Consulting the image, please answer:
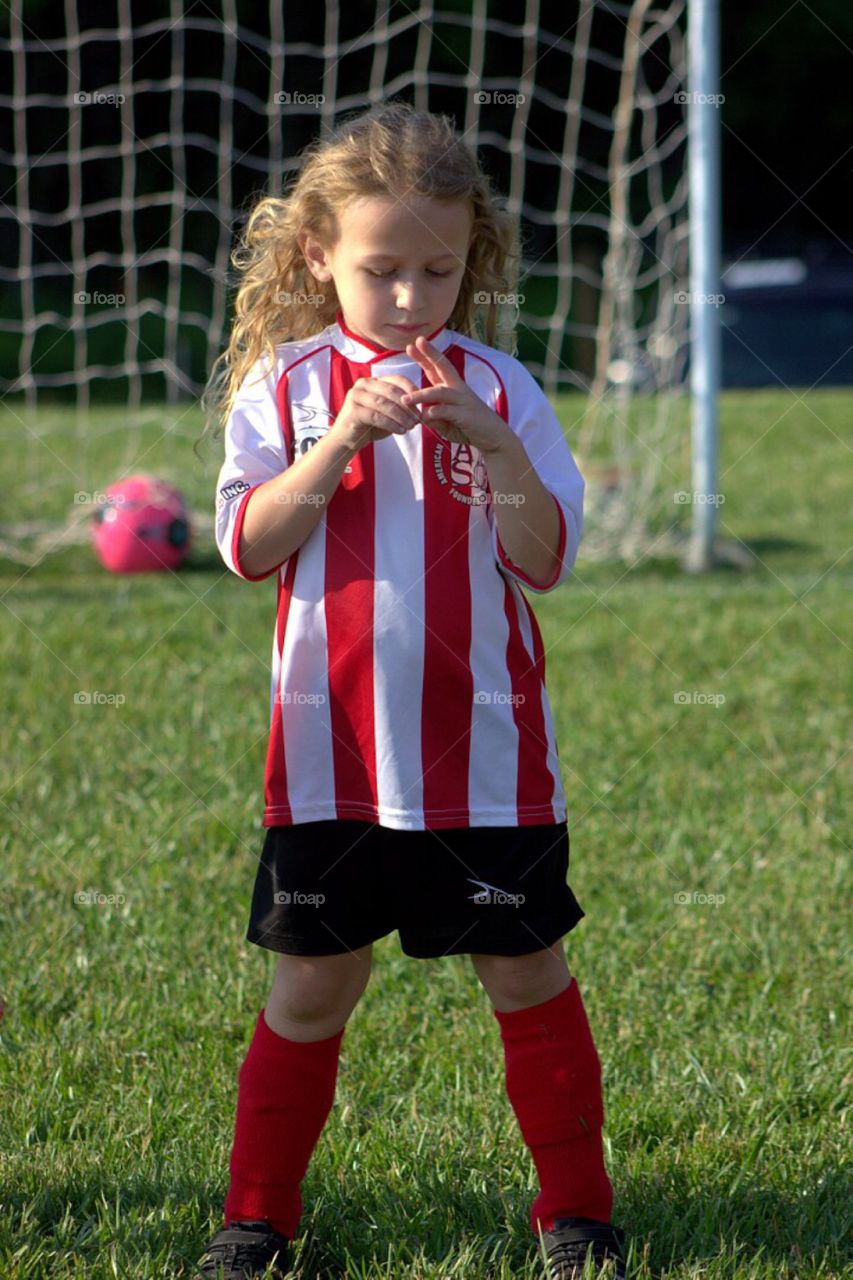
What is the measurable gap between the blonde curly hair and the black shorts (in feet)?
2.09

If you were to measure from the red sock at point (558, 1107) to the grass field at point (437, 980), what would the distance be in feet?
0.29

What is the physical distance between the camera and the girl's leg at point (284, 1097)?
1918mm

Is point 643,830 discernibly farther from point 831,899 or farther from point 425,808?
point 425,808

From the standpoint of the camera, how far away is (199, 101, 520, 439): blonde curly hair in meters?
1.84

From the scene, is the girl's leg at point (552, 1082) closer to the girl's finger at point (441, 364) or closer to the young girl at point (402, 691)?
the young girl at point (402, 691)

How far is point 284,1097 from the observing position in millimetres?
1925

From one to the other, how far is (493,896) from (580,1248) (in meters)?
0.46

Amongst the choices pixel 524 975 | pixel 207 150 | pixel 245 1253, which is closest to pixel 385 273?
pixel 524 975

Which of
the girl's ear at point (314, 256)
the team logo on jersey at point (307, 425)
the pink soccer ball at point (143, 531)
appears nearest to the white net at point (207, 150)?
the pink soccer ball at point (143, 531)

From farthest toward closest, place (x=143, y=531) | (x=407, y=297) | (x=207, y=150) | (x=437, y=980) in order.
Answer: (x=207, y=150) → (x=143, y=531) → (x=437, y=980) → (x=407, y=297)

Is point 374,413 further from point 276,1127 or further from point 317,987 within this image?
point 276,1127

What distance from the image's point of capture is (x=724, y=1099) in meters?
2.33

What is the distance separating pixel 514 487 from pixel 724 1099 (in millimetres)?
1111

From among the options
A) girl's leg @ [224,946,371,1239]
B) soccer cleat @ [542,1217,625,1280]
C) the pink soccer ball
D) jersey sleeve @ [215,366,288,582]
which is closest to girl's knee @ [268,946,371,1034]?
girl's leg @ [224,946,371,1239]
